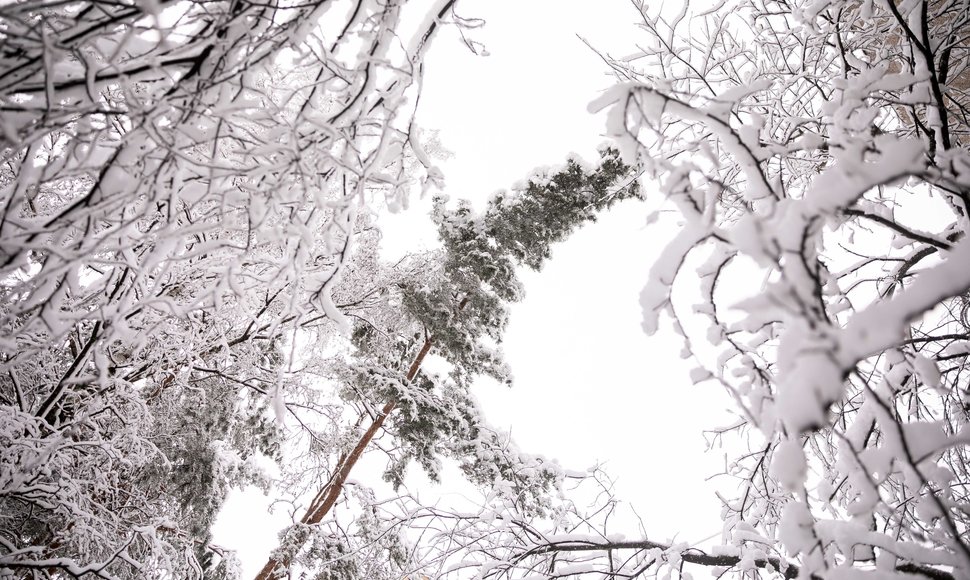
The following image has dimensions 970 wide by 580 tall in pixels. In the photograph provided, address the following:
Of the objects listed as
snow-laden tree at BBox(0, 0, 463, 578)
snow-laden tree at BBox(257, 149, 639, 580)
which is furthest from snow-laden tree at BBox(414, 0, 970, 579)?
snow-laden tree at BBox(257, 149, 639, 580)

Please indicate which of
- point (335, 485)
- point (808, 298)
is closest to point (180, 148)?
point (808, 298)

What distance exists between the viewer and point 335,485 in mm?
6254

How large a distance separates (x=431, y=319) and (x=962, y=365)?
520 cm

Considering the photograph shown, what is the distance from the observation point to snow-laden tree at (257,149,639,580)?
601 centimetres

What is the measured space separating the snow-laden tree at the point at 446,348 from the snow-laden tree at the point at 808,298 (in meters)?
2.74

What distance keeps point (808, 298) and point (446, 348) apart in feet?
19.3

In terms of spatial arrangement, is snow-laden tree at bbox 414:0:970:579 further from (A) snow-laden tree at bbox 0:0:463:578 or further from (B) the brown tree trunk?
(B) the brown tree trunk

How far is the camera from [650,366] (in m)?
33.3

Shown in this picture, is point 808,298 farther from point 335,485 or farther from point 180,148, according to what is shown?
point 335,485

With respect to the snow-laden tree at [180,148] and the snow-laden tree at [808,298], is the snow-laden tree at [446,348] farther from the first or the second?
the snow-laden tree at [180,148]

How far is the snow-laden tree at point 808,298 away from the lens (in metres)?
0.74

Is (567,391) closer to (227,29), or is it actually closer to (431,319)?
(431,319)

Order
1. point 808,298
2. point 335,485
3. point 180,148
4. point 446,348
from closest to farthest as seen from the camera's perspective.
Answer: point 808,298
point 180,148
point 335,485
point 446,348

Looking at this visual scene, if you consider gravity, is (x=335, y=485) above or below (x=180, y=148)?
above
